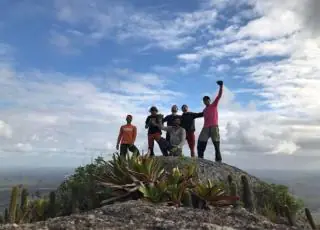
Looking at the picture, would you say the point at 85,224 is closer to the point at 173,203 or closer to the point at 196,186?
the point at 173,203

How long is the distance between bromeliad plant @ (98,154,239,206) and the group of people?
2.89 m

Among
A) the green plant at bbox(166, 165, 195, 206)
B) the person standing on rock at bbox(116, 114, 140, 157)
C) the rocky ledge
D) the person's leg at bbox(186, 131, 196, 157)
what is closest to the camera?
the rocky ledge

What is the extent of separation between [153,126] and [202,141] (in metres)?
1.84

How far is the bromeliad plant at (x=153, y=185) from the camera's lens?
1002cm

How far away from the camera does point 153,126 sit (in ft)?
51.0

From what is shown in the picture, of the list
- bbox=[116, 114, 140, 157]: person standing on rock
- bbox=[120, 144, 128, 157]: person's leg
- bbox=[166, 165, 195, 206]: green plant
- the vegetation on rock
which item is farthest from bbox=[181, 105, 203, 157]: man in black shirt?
bbox=[166, 165, 195, 206]: green plant

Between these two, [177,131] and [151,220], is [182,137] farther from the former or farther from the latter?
[151,220]

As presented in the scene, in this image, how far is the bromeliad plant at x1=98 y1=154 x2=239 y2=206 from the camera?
10016 millimetres

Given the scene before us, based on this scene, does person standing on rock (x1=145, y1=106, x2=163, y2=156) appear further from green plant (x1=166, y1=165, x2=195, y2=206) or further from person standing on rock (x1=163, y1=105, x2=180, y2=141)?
green plant (x1=166, y1=165, x2=195, y2=206)

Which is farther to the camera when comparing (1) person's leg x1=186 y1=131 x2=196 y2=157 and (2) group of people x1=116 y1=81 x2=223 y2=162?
(1) person's leg x1=186 y1=131 x2=196 y2=157

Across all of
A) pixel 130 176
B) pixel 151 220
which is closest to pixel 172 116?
pixel 130 176

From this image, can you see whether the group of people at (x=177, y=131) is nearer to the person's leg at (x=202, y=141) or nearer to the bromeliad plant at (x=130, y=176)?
the person's leg at (x=202, y=141)

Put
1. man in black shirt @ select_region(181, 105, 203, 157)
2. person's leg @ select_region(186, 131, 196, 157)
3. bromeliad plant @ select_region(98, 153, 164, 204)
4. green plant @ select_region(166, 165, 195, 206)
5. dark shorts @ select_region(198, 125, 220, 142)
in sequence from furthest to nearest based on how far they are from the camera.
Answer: person's leg @ select_region(186, 131, 196, 157) < man in black shirt @ select_region(181, 105, 203, 157) < dark shorts @ select_region(198, 125, 220, 142) < bromeliad plant @ select_region(98, 153, 164, 204) < green plant @ select_region(166, 165, 195, 206)

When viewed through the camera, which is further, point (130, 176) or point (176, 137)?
point (176, 137)
